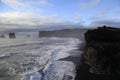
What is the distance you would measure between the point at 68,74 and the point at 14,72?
6.45m

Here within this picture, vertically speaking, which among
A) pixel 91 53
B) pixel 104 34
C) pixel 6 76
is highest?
pixel 104 34

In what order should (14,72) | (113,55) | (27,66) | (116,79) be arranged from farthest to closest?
(27,66)
(14,72)
(113,55)
(116,79)

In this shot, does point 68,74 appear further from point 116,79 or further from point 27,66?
point 27,66

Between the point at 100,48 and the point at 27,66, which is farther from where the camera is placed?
the point at 27,66

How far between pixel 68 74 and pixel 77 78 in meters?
1.66

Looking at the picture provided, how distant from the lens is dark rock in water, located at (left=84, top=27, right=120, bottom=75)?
20.5m

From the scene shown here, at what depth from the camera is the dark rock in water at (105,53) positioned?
67.1 feet

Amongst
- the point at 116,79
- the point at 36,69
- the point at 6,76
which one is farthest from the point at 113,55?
the point at 6,76

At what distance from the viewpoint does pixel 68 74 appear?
72.0ft

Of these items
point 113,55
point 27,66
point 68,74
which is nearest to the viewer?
point 113,55

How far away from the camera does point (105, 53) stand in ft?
68.2

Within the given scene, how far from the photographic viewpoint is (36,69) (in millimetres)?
25562

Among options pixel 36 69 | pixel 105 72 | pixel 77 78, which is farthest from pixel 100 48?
pixel 36 69

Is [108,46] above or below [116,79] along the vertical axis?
above
